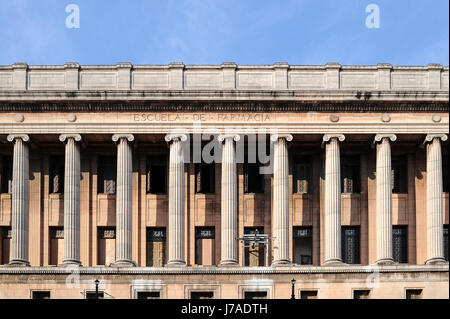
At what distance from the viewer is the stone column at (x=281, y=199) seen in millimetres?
64438

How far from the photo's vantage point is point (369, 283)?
A: 6194 centimetres

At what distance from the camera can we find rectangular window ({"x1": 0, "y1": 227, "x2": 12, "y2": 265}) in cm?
6775

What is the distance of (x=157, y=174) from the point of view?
226ft

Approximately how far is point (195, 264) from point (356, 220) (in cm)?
1092

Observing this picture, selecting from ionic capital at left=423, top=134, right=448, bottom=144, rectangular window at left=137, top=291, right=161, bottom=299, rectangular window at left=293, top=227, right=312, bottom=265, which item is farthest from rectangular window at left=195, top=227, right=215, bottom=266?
ionic capital at left=423, top=134, right=448, bottom=144

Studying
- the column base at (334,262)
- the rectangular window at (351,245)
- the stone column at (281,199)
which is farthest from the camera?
the rectangular window at (351,245)

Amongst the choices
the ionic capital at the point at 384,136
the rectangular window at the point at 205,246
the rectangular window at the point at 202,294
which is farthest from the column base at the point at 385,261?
the rectangular window at the point at 205,246

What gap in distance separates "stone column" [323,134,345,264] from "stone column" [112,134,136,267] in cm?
1227

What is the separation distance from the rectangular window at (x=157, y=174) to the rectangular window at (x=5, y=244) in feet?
31.6

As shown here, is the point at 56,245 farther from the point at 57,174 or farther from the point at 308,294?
the point at 308,294

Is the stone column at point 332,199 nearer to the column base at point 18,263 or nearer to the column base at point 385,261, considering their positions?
the column base at point 385,261

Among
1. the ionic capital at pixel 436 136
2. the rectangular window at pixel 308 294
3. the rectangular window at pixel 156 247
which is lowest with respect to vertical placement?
the rectangular window at pixel 308 294
